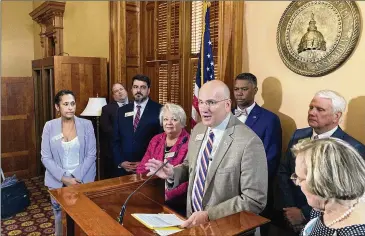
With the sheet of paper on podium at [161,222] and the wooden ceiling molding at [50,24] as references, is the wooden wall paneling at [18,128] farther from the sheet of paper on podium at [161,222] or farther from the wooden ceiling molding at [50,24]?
the sheet of paper on podium at [161,222]

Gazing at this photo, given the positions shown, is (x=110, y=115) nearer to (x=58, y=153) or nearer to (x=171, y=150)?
(x=58, y=153)

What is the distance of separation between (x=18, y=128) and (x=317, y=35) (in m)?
5.18

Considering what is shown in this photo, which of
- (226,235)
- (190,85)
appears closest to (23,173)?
(190,85)

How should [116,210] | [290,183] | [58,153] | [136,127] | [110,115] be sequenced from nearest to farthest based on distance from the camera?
[116,210] → [290,183] → [58,153] → [136,127] → [110,115]

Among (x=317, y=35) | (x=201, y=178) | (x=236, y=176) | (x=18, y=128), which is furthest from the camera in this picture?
(x=18, y=128)

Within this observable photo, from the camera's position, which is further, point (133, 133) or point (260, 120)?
point (133, 133)

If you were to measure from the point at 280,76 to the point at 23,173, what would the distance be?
4950 millimetres

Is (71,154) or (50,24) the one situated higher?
(50,24)

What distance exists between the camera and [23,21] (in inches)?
277

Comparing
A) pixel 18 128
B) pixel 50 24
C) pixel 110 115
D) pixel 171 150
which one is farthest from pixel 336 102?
pixel 50 24

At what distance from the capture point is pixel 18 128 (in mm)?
5844

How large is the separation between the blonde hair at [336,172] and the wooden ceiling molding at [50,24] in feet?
18.8

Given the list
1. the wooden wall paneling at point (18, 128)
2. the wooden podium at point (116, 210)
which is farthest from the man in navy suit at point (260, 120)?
the wooden wall paneling at point (18, 128)

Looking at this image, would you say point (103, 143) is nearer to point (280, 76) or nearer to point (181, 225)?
point (280, 76)
